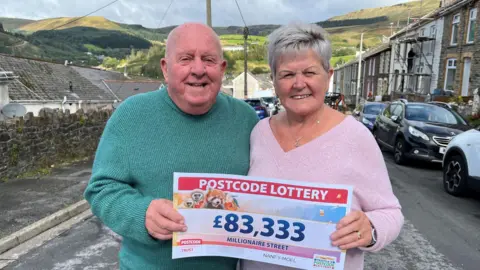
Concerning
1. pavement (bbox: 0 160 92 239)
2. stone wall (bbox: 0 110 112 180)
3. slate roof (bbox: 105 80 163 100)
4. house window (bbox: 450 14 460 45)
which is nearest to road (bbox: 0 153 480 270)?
pavement (bbox: 0 160 92 239)

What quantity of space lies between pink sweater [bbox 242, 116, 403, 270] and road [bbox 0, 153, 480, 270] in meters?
2.71

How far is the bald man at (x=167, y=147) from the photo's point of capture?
1720mm

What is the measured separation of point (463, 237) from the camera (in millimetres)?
4934

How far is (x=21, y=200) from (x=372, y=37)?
443ft

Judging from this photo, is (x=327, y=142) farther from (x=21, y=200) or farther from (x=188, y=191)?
(x=21, y=200)

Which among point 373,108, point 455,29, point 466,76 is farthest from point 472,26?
point 373,108

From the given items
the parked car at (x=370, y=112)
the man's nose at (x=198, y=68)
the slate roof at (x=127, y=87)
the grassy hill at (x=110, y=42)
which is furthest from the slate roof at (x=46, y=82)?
the man's nose at (x=198, y=68)

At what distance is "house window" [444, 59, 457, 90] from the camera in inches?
919

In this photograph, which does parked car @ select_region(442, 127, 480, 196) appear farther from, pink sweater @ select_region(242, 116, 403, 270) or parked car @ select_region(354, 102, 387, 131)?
parked car @ select_region(354, 102, 387, 131)

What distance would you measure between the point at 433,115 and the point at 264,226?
33.3ft

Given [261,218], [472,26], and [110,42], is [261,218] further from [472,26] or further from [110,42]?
[110,42]

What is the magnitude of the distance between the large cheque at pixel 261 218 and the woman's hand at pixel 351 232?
0.03 m

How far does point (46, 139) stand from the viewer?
351 inches

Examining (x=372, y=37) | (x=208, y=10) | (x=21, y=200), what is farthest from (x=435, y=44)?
(x=372, y=37)
